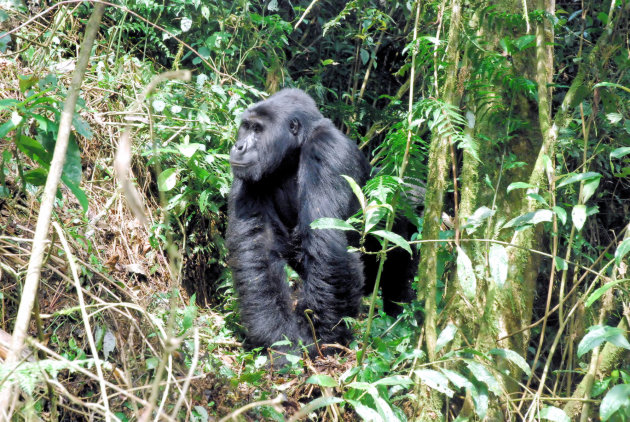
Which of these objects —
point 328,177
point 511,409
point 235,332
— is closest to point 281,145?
point 328,177

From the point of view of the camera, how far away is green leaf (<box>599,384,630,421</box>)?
2.02m

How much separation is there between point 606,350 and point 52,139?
243cm

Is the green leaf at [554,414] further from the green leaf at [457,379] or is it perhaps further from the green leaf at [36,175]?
the green leaf at [36,175]

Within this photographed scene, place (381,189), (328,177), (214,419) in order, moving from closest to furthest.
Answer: (381,189)
(214,419)
(328,177)

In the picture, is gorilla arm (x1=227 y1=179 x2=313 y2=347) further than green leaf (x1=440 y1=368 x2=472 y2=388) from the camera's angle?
Yes

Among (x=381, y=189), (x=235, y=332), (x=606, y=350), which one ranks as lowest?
(x=235, y=332)

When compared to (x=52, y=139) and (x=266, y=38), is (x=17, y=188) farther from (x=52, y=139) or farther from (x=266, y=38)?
(x=266, y=38)

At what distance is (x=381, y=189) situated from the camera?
2.48 meters

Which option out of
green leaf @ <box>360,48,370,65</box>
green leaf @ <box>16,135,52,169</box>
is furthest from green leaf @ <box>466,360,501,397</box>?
green leaf @ <box>360,48,370,65</box>

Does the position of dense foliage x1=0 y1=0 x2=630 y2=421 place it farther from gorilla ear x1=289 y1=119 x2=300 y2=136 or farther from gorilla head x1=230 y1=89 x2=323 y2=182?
gorilla ear x1=289 y1=119 x2=300 y2=136

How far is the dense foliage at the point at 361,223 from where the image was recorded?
2469 millimetres

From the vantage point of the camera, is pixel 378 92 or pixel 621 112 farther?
pixel 378 92

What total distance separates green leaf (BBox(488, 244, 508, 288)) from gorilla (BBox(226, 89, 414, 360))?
2.11 meters

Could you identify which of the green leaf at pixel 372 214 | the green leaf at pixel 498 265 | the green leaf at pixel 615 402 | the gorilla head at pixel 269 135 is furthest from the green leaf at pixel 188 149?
the green leaf at pixel 615 402
